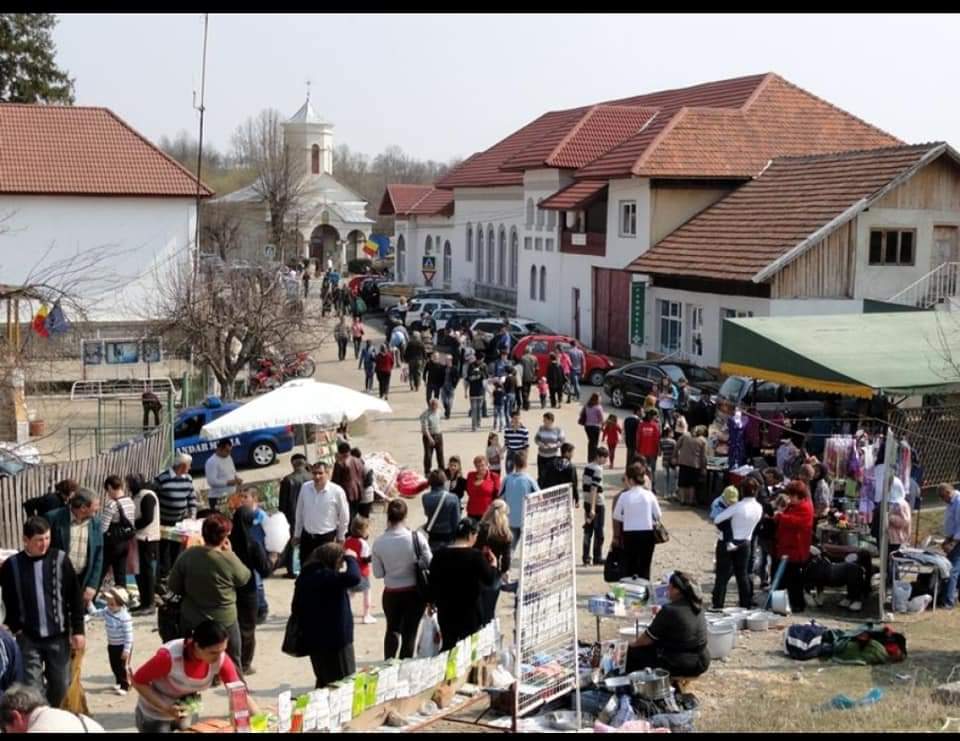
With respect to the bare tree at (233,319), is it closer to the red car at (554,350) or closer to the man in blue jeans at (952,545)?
the red car at (554,350)

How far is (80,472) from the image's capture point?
668 inches

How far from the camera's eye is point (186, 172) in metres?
44.0

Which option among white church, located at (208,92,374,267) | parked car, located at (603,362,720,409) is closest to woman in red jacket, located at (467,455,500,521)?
parked car, located at (603,362,720,409)

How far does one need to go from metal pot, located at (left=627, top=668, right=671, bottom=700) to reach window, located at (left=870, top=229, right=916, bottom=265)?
2324 centimetres

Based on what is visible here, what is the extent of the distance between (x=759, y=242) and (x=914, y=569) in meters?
18.6

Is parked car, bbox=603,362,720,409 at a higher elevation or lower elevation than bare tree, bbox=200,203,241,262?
lower

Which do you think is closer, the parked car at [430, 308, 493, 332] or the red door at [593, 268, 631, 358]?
the red door at [593, 268, 631, 358]

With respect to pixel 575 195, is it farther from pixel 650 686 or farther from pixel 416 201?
pixel 650 686

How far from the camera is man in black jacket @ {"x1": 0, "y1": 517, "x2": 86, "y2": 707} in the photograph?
930 centimetres

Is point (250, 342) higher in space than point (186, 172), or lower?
lower

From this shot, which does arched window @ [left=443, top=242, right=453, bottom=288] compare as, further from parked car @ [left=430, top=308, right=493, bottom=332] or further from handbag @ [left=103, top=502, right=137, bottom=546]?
handbag @ [left=103, top=502, right=137, bottom=546]

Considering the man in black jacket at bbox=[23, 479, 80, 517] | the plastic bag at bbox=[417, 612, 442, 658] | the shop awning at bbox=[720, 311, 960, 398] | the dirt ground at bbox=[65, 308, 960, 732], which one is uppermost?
the shop awning at bbox=[720, 311, 960, 398]

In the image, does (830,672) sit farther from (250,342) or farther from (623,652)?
(250,342)
